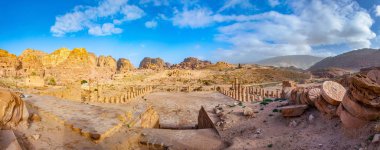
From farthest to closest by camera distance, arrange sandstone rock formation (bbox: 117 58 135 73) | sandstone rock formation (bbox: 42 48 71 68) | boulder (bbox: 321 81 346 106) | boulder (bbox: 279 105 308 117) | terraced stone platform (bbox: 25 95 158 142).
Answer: sandstone rock formation (bbox: 117 58 135 73)
sandstone rock formation (bbox: 42 48 71 68)
boulder (bbox: 279 105 308 117)
boulder (bbox: 321 81 346 106)
terraced stone platform (bbox: 25 95 158 142)

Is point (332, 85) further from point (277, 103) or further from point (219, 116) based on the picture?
point (219, 116)

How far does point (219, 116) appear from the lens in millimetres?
13336

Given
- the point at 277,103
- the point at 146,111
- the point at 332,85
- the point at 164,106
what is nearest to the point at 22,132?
the point at 146,111

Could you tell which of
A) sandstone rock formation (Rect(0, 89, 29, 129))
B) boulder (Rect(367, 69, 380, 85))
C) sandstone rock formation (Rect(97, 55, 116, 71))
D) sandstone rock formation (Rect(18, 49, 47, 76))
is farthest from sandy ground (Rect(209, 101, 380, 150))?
sandstone rock formation (Rect(97, 55, 116, 71))

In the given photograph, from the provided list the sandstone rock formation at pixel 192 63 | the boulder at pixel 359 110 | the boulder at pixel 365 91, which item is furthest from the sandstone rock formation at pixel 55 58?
the boulder at pixel 365 91

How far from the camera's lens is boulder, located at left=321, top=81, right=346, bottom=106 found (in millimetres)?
8758

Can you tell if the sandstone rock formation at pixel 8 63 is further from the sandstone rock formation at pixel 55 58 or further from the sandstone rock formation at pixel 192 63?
the sandstone rock formation at pixel 192 63

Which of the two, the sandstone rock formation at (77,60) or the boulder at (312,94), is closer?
the boulder at (312,94)

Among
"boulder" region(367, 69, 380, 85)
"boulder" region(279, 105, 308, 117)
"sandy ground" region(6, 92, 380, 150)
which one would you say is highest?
"boulder" region(367, 69, 380, 85)

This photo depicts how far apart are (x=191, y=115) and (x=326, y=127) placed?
10.9 m

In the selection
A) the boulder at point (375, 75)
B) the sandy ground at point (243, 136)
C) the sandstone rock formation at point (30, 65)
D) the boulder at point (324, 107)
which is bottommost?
the sandy ground at point (243, 136)

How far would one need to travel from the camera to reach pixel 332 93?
8906mm

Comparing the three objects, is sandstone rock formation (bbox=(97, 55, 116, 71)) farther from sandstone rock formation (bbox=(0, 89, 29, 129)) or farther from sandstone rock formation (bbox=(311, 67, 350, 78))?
sandstone rock formation (bbox=(0, 89, 29, 129))

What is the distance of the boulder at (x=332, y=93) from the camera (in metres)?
8.76
